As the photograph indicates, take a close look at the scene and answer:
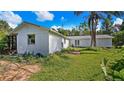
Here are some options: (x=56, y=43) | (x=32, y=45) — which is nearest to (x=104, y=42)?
(x=56, y=43)

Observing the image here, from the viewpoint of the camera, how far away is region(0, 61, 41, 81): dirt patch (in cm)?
543

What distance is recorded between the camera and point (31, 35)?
660cm

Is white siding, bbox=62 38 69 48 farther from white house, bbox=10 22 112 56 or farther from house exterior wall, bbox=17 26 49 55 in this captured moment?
house exterior wall, bbox=17 26 49 55

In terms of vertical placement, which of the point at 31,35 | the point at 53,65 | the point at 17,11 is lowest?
the point at 53,65

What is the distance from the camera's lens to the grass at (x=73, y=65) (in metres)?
5.23

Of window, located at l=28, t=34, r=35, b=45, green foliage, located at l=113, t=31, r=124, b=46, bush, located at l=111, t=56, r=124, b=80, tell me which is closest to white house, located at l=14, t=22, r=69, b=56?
window, located at l=28, t=34, r=35, b=45

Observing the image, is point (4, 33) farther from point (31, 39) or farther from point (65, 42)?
point (65, 42)

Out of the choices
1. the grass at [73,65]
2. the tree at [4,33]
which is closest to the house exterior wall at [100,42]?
the grass at [73,65]
